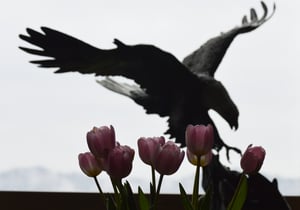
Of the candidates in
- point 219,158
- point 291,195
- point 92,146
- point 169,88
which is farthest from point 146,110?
point 92,146

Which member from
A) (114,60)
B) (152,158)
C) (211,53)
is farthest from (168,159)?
(211,53)

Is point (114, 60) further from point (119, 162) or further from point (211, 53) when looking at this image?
point (119, 162)

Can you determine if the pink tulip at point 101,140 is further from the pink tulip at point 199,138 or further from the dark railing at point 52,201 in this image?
the dark railing at point 52,201

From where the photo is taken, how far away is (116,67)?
1211 millimetres

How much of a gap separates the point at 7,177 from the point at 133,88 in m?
0.63

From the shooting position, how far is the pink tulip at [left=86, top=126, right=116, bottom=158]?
0.62m

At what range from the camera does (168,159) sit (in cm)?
61

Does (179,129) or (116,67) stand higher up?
(116,67)

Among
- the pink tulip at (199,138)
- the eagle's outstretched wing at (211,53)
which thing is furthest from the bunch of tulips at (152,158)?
the eagle's outstretched wing at (211,53)

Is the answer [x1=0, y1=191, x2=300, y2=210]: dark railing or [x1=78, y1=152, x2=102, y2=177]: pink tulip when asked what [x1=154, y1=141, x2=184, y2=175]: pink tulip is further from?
[x1=0, y1=191, x2=300, y2=210]: dark railing

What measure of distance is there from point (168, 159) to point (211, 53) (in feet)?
2.54

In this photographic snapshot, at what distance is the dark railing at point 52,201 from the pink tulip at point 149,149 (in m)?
0.79

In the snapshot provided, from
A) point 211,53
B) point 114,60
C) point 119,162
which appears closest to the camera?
point 119,162

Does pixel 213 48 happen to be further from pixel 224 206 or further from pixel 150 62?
pixel 224 206
